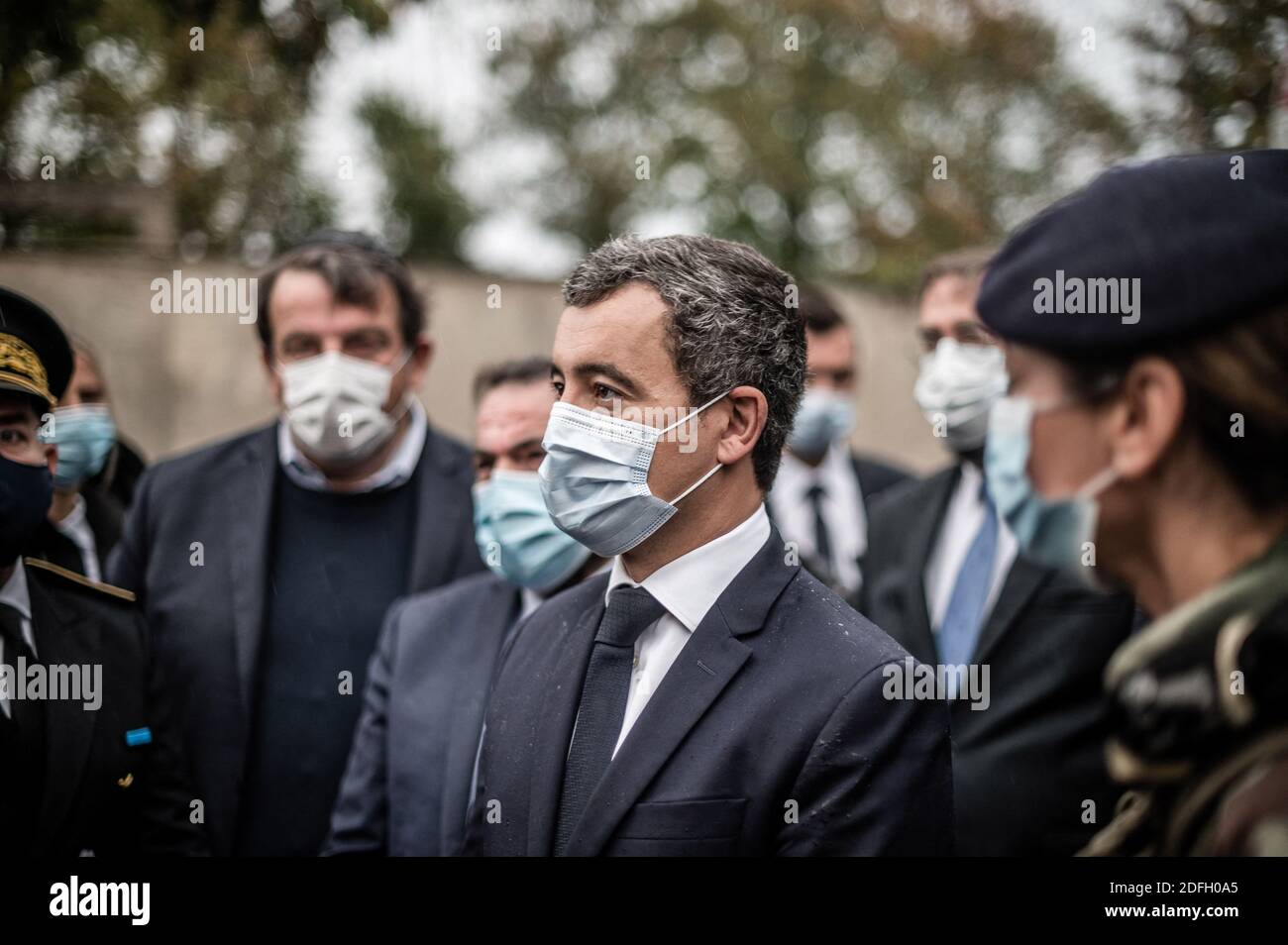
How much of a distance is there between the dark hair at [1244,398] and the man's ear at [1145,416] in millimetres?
14

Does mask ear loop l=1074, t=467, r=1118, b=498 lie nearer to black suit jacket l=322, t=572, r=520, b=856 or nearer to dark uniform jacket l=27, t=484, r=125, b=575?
black suit jacket l=322, t=572, r=520, b=856

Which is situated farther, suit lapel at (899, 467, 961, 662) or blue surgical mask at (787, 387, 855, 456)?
blue surgical mask at (787, 387, 855, 456)

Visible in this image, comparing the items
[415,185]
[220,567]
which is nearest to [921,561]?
[220,567]

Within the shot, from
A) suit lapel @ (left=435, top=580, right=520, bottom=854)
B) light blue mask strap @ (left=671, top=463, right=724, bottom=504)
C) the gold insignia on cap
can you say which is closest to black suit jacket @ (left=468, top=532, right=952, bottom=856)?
light blue mask strap @ (left=671, top=463, right=724, bottom=504)

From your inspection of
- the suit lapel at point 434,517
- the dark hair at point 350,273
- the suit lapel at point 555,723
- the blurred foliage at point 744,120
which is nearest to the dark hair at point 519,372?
the suit lapel at point 434,517

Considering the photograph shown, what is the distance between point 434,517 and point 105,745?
1.26 metres

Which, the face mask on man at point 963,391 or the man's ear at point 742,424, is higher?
the face mask on man at point 963,391

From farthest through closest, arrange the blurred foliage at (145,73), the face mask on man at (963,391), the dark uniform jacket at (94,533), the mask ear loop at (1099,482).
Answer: the face mask on man at (963,391) < the blurred foliage at (145,73) < the dark uniform jacket at (94,533) < the mask ear loop at (1099,482)

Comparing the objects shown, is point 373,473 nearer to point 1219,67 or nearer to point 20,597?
point 20,597

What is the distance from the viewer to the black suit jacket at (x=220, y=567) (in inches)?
130

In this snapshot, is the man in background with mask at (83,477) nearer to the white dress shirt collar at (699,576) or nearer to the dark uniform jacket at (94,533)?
the dark uniform jacket at (94,533)

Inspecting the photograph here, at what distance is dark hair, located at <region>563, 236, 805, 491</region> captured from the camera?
2.33 meters

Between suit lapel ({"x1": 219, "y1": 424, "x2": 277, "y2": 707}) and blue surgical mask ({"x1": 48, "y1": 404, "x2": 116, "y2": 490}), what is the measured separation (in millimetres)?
423


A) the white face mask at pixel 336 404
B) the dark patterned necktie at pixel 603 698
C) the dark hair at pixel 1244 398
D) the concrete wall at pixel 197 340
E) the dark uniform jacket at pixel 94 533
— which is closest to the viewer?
the dark hair at pixel 1244 398
